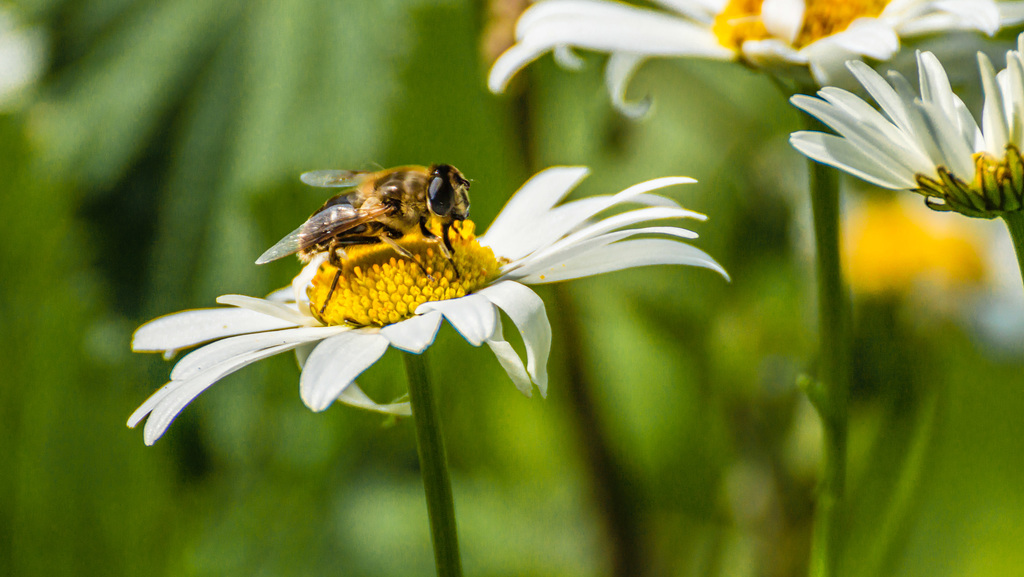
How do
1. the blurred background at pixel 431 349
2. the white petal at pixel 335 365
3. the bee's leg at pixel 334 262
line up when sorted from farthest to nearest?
1. the blurred background at pixel 431 349
2. the bee's leg at pixel 334 262
3. the white petal at pixel 335 365

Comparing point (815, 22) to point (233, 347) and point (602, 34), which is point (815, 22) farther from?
point (233, 347)

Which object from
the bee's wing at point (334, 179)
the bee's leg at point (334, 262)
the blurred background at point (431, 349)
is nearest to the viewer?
the bee's leg at point (334, 262)

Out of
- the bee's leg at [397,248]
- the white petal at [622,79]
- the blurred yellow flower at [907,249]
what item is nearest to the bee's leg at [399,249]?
the bee's leg at [397,248]

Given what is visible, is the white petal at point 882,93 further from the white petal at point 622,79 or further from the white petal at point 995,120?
the white petal at point 622,79

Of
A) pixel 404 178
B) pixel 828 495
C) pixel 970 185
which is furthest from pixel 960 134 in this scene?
pixel 404 178

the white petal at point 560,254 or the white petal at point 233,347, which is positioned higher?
the white petal at point 560,254

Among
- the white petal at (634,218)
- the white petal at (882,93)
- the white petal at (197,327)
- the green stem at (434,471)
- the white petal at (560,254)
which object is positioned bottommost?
the green stem at (434,471)

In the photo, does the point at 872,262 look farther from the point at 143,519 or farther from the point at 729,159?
the point at 143,519

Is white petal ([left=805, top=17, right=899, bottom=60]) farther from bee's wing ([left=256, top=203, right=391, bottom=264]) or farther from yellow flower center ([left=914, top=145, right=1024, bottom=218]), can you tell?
bee's wing ([left=256, top=203, right=391, bottom=264])
